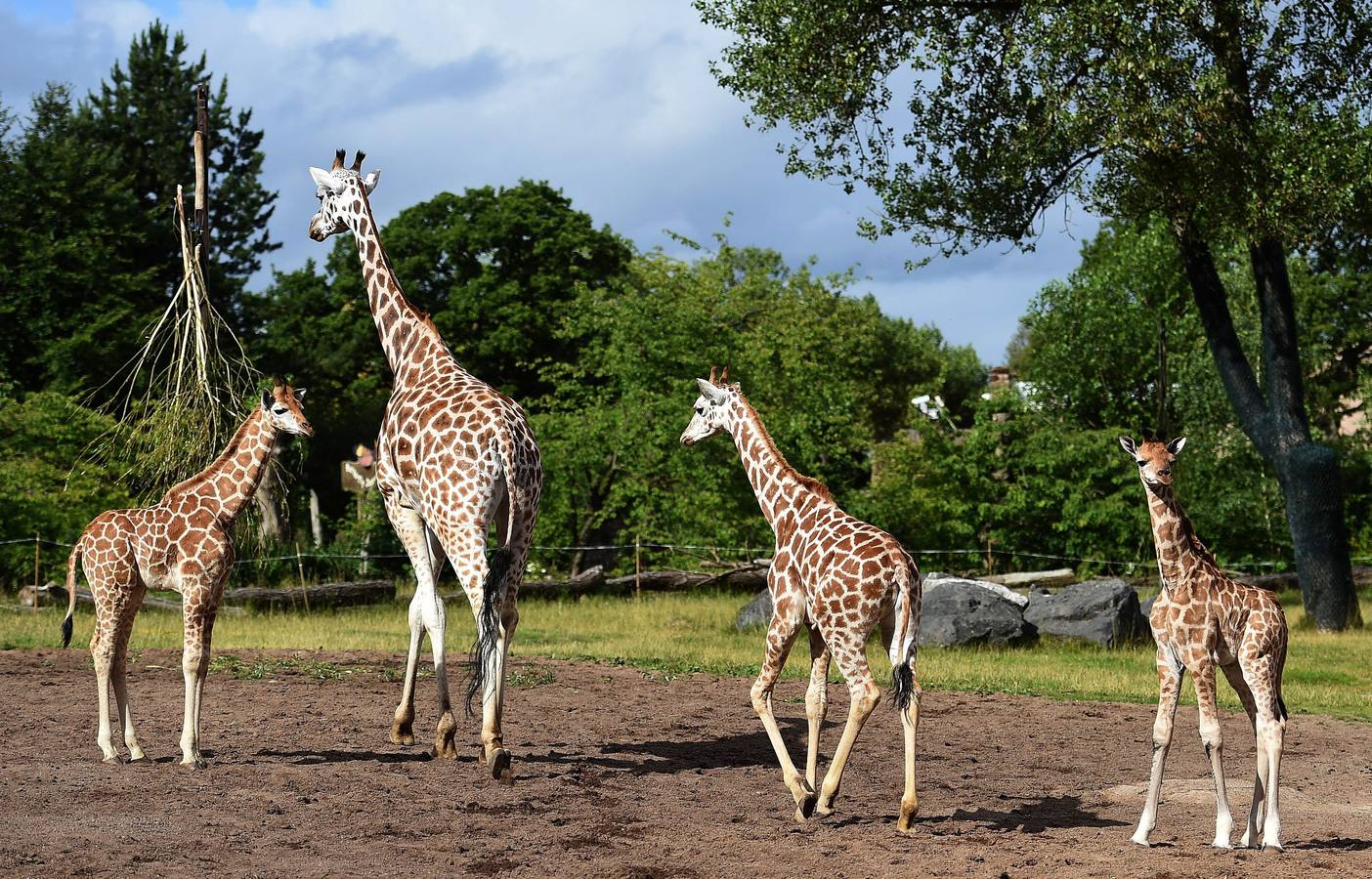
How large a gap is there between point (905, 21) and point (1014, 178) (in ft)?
9.50

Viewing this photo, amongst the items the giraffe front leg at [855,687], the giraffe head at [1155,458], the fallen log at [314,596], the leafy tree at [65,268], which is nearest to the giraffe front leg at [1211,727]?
the giraffe head at [1155,458]

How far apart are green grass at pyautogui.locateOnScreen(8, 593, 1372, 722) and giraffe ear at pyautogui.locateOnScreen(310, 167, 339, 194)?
4.97 meters

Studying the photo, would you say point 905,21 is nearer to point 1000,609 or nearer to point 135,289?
point 1000,609

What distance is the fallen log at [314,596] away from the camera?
21.7 m

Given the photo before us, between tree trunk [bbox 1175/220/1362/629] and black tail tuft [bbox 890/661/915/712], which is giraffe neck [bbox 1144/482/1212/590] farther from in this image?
tree trunk [bbox 1175/220/1362/629]

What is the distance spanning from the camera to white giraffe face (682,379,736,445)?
991 centimetres

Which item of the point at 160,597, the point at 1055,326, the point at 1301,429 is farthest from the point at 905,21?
the point at 1055,326

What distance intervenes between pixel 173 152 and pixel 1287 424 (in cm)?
2786

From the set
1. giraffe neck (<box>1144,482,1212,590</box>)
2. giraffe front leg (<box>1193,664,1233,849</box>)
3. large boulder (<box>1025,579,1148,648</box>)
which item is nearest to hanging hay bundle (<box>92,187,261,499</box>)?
giraffe neck (<box>1144,482,1212,590</box>)

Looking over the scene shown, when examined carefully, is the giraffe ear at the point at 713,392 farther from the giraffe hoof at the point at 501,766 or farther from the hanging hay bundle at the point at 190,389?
the hanging hay bundle at the point at 190,389

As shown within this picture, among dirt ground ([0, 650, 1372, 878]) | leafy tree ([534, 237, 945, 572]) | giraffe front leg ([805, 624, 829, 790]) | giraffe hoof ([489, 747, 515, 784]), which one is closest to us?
dirt ground ([0, 650, 1372, 878])

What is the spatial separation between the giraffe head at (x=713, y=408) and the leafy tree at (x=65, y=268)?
23.7 metres

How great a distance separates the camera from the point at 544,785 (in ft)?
30.8

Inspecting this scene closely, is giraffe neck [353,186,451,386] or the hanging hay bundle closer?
giraffe neck [353,186,451,386]
